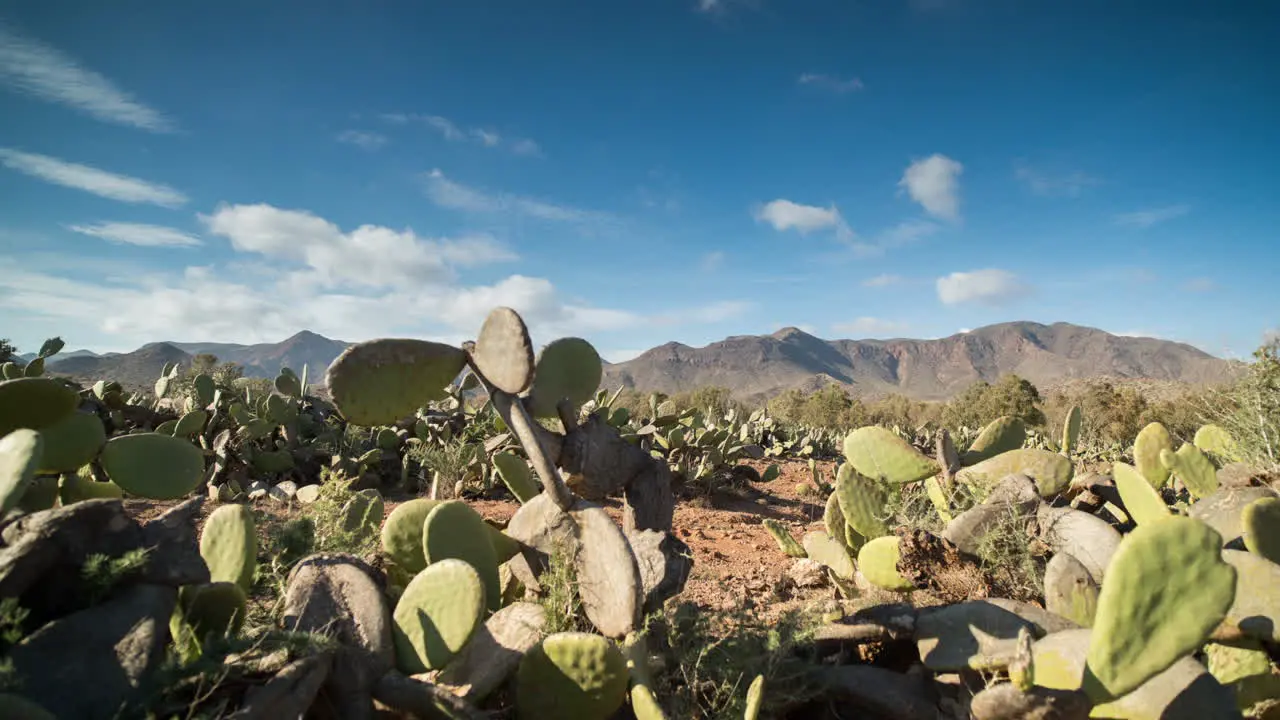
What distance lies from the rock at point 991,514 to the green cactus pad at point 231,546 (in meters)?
3.00

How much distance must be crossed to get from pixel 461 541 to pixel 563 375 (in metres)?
0.83

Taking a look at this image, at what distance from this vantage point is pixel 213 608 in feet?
6.47

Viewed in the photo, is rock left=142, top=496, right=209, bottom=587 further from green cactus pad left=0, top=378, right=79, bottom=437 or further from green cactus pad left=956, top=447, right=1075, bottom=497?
green cactus pad left=956, top=447, right=1075, bottom=497

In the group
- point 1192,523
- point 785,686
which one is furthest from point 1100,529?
point 785,686

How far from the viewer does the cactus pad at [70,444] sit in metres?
2.55

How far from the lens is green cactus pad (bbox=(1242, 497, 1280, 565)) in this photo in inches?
98.0

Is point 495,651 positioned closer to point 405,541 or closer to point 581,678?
point 581,678

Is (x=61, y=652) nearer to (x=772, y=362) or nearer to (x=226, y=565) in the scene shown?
(x=226, y=565)

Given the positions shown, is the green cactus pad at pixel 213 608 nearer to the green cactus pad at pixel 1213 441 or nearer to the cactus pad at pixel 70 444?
the cactus pad at pixel 70 444

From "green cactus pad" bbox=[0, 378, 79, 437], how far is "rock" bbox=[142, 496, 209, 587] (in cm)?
78

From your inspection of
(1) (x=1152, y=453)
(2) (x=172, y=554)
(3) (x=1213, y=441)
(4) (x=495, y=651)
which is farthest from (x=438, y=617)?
(3) (x=1213, y=441)

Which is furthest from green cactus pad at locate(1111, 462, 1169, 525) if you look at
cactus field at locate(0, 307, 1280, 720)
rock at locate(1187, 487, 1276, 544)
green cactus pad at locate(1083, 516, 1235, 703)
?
green cactus pad at locate(1083, 516, 1235, 703)

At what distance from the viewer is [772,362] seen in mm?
184625

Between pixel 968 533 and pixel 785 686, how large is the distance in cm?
143
